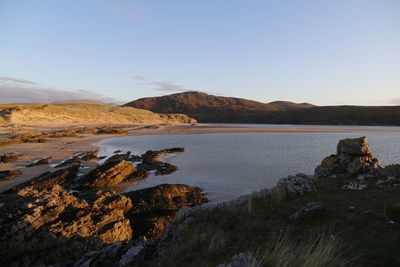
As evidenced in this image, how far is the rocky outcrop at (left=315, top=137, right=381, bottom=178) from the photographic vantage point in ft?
41.1

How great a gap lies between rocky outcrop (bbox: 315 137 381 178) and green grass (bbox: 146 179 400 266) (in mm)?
3553

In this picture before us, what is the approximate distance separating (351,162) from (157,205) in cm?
1158

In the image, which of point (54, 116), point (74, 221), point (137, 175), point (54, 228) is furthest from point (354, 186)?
point (54, 116)

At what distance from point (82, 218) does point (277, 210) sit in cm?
772

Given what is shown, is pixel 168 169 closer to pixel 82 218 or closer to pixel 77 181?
pixel 77 181

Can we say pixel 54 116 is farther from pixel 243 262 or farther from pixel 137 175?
pixel 243 262

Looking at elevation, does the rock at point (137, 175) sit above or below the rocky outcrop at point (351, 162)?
below

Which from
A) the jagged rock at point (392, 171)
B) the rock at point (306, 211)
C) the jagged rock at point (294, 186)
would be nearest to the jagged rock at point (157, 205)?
the jagged rock at point (294, 186)

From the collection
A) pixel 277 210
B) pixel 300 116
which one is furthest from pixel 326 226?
pixel 300 116

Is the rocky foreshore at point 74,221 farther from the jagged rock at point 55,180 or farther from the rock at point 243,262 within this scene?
the rock at point 243,262

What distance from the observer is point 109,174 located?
1864cm

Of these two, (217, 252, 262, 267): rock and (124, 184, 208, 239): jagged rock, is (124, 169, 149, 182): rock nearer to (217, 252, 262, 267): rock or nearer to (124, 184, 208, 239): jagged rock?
(124, 184, 208, 239): jagged rock

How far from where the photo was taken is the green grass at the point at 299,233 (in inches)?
176

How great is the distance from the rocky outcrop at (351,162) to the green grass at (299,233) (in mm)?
3553
